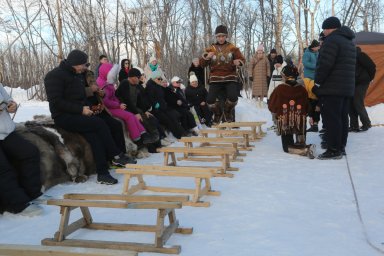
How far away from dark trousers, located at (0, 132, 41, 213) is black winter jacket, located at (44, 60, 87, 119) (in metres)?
0.93

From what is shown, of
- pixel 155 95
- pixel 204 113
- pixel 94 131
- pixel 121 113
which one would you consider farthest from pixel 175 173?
pixel 204 113

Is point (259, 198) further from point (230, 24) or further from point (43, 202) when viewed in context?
point (230, 24)

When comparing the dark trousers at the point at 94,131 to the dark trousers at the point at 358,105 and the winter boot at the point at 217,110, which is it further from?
the dark trousers at the point at 358,105

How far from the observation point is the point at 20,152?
12.7ft

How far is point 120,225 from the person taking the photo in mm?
3207

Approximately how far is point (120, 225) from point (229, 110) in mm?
5595

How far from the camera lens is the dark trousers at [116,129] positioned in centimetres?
575

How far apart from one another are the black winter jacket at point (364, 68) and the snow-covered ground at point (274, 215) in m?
2.69

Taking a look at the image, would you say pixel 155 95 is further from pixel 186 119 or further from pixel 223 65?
pixel 223 65

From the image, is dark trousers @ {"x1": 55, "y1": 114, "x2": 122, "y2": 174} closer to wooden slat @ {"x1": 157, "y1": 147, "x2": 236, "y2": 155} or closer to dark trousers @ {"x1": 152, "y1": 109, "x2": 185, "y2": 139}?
wooden slat @ {"x1": 157, "y1": 147, "x2": 236, "y2": 155}

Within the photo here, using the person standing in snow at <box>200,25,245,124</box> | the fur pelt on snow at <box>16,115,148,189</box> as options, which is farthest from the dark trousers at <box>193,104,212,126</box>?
the fur pelt on snow at <box>16,115,148,189</box>

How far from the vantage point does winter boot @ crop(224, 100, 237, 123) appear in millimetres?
8352

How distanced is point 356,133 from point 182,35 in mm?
Answer: 16956

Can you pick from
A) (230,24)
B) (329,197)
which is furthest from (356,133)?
(230,24)
